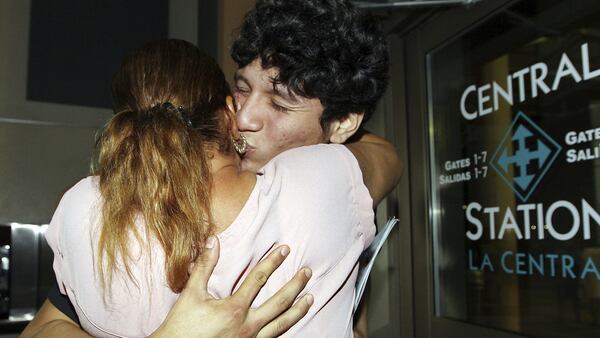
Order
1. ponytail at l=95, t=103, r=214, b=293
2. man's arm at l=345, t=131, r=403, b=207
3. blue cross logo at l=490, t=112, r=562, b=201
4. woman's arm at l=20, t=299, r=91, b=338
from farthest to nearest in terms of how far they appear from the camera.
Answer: blue cross logo at l=490, t=112, r=562, b=201 < man's arm at l=345, t=131, r=403, b=207 < woman's arm at l=20, t=299, r=91, b=338 < ponytail at l=95, t=103, r=214, b=293

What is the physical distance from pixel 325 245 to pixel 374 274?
77.1 inches

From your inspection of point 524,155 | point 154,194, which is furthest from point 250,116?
point 524,155

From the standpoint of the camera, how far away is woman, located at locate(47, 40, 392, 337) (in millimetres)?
806

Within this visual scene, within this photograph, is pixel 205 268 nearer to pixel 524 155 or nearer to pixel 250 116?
pixel 250 116

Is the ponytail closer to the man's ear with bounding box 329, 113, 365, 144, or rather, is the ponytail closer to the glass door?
the man's ear with bounding box 329, 113, 365, 144

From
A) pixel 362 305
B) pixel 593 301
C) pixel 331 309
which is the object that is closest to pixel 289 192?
pixel 331 309

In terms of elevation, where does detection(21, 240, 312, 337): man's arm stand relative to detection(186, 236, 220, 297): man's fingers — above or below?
below

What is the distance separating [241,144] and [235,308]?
0.36 m

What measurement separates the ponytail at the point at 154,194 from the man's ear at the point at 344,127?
0.46m

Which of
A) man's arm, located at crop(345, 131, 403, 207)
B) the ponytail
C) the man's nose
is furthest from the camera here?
the man's nose

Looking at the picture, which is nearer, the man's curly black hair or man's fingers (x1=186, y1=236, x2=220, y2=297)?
man's fingers (x1=186, y1=236, x2=220, y2=297)

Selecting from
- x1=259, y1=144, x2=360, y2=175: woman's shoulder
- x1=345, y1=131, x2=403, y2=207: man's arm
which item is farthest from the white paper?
x1=259, y1=144, x2=360, y2=175: woman's shoulder

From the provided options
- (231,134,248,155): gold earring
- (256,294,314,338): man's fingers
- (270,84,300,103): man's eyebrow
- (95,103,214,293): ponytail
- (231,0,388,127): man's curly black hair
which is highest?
(231,0,388,127): man's curly black hair

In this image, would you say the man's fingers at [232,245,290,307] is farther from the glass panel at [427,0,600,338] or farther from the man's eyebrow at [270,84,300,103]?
the glass panel at [427,0,600,338]
